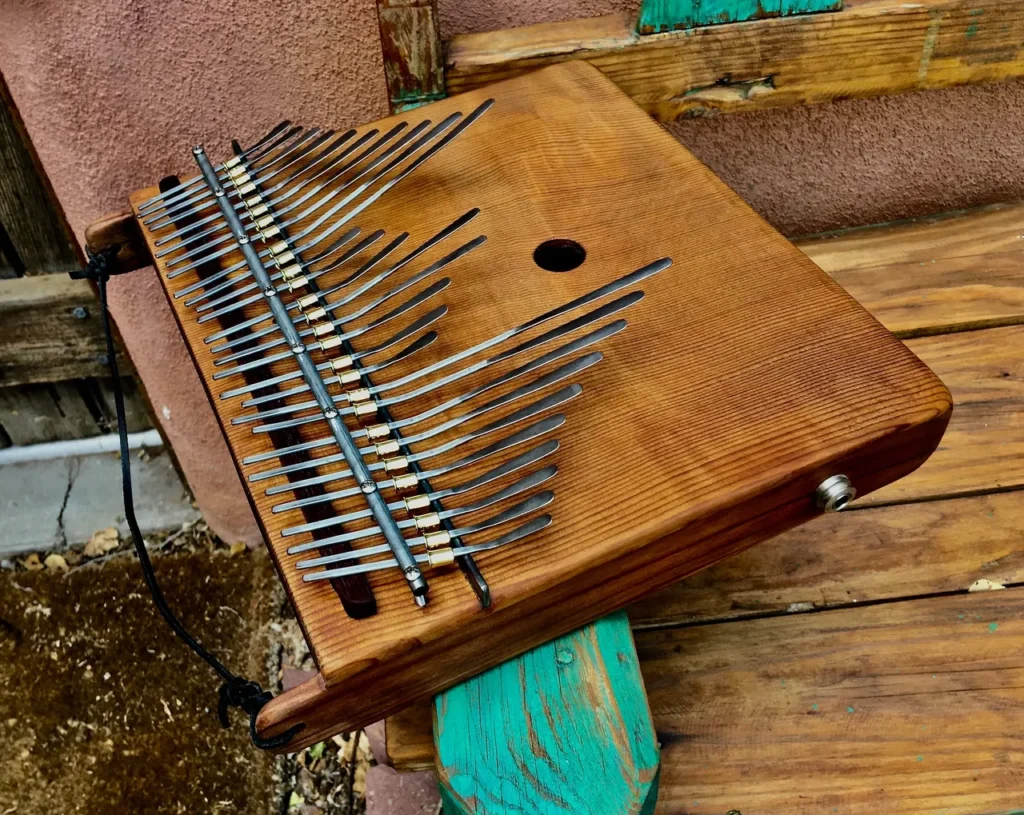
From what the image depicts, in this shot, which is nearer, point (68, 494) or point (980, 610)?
point (980, 610)

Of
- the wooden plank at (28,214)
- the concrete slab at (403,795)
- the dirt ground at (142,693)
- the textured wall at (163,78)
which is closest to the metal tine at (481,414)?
the textured wall at (163,78)

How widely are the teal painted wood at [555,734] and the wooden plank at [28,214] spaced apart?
49.1 inches

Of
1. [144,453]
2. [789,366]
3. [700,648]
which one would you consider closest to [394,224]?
[789,366]

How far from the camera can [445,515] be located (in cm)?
71

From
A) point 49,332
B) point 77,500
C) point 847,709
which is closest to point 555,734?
point 847,709

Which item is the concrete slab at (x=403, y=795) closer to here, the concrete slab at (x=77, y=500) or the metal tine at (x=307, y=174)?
the concrete slab at (x=77, y=500)

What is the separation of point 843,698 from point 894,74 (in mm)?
892

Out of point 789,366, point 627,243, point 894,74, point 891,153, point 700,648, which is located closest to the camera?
point 789,366

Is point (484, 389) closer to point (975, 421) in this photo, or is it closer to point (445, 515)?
point (445, 515)

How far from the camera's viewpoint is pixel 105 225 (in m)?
1.04

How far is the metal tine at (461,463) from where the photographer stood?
72 centimetres

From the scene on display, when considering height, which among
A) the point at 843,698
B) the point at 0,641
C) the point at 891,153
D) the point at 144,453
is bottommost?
the point at 0,641

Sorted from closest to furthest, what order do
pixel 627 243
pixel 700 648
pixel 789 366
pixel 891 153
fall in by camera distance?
pixel 789 366 → pixel 627 243 → pixel 700 648 → pixel 891 153

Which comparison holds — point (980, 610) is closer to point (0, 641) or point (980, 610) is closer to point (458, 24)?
point (458, 24)
